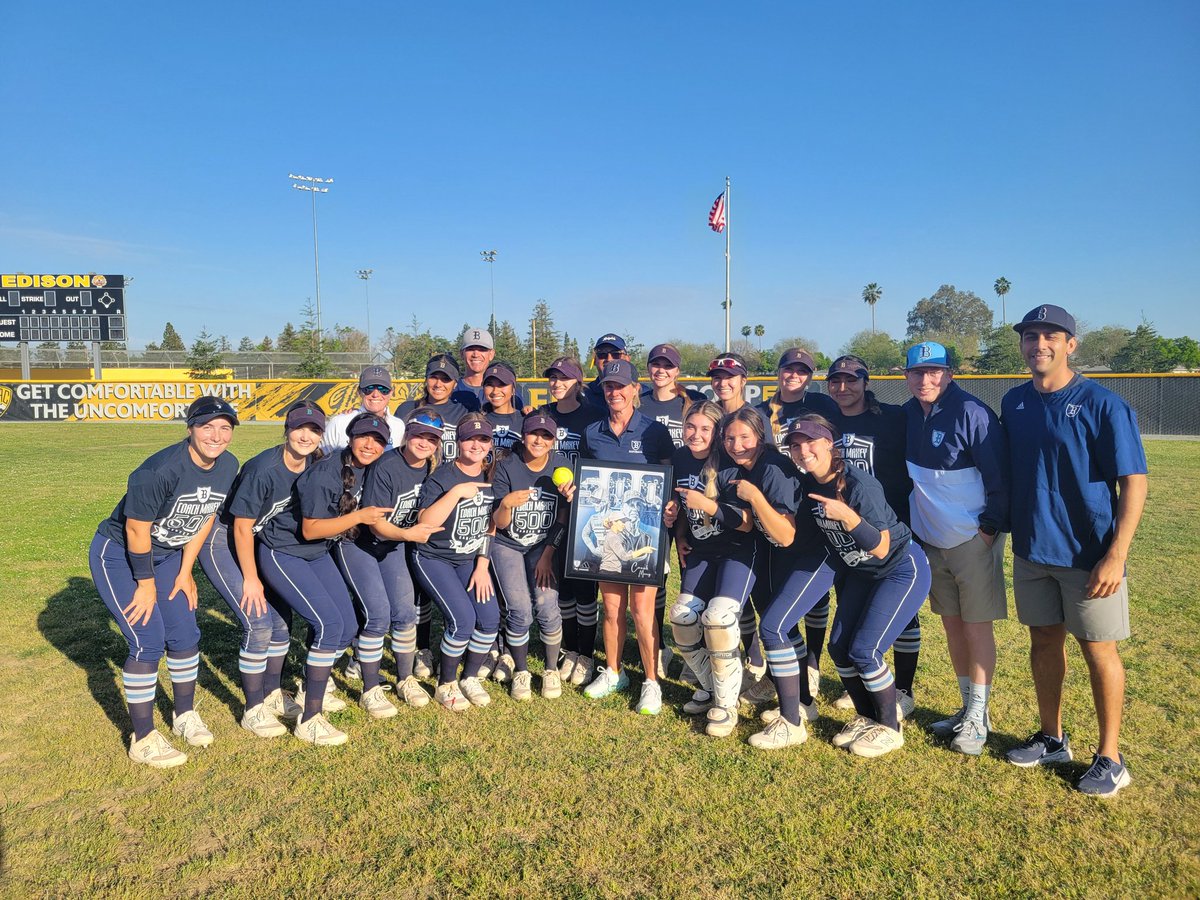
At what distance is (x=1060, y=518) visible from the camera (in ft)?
13.6

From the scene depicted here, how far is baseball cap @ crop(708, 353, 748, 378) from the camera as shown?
18.5 ft

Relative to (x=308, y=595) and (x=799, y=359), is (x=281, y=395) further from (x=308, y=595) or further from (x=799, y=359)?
(x=799, y=359)

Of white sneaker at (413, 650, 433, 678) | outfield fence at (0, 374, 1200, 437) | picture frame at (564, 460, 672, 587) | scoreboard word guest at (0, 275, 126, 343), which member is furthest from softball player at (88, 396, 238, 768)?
scoreboard word guest at (0, 275, 126, 343)

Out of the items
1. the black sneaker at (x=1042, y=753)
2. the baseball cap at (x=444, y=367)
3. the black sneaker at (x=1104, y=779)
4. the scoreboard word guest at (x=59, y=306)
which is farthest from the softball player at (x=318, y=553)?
the scoreboard word guest at (x=59, y=306)

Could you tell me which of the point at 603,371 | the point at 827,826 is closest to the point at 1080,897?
the point at 827,826

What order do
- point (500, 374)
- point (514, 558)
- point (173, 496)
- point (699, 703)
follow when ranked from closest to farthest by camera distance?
1. point (173, 496)
2. point (699, 703)
3. point (514, 558)
4. point (500, 374)

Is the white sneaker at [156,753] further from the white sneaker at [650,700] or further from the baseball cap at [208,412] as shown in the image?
the white sneaker at [650,700]

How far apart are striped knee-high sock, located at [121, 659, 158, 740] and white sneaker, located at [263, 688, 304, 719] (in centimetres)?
70

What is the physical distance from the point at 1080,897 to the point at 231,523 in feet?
16.0

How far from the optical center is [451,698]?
5168 millimetres

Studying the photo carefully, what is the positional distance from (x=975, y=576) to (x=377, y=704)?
3.86 metres

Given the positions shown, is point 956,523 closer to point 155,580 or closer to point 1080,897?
point 1080,897

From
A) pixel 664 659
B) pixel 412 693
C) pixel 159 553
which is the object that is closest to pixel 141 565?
pixel 159 553

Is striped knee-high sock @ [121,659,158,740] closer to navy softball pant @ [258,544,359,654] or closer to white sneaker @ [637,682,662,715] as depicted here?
navy softball pant @ [258,544,359,654]
